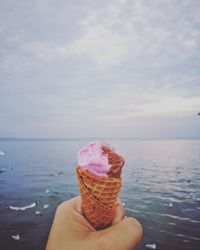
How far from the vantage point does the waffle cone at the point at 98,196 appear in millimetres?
1990

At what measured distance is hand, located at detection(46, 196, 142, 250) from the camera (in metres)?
1.77

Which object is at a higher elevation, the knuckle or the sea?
the knuckle

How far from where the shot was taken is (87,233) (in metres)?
1.93

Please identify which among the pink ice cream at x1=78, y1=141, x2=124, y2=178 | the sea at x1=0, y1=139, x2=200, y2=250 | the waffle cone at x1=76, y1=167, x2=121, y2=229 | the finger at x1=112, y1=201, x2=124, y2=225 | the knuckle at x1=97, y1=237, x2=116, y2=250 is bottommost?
the sea at x1=0, y1=139, x2=200, y2=250

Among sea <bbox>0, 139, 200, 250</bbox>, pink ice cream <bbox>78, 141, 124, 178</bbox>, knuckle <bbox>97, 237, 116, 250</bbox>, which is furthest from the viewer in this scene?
sea <bbox>0, 139, 200, 250</bbox>

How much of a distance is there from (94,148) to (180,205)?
2894 cm

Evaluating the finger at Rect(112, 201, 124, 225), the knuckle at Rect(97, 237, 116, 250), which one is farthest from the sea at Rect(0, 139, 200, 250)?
the knuckle at Rect(97, 237, 116, 250)

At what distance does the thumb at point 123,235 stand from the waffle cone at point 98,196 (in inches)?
7.4

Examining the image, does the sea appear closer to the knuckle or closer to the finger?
the finger

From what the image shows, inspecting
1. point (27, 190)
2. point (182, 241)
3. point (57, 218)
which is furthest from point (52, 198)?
point (57, 218)

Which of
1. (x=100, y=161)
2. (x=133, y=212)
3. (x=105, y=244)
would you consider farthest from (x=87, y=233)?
(x=133, y=212)

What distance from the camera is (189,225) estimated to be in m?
21.3

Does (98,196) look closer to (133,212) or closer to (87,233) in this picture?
(87,233)

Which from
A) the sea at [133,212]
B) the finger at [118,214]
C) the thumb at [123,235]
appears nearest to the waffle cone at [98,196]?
the finger at [118,214]
